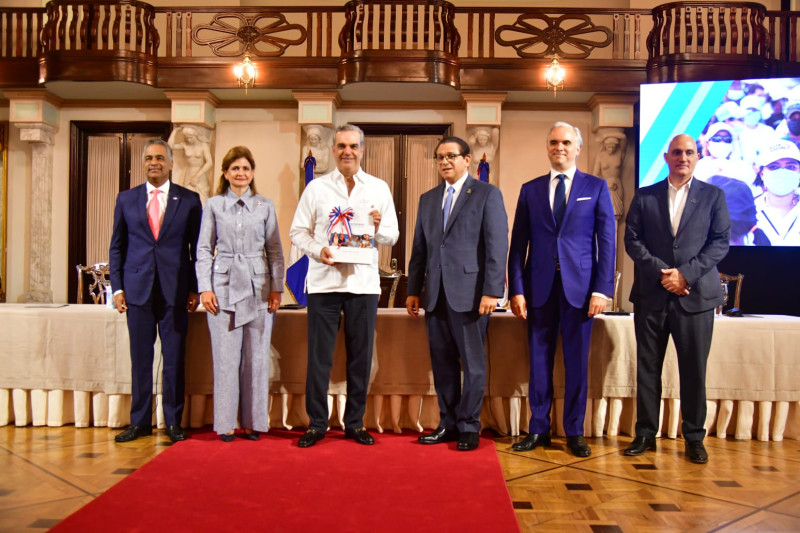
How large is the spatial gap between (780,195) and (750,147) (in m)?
0.61

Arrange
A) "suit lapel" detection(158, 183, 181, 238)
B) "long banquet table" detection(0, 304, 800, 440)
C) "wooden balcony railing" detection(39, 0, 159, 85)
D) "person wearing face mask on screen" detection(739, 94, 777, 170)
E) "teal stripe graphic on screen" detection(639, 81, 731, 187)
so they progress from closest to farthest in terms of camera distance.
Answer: "suit lapel" detection(158, 183, 181, 238) → "long banquet table" detection(0, 304, 800, 440) → "person wearing face mask on screen" detection(739, 94, 777, 170) → "teal stripe graphic on screen" detection(639, 81, 731, 187) → "wooden balcony railing" detection(39, 0, 159, 85)

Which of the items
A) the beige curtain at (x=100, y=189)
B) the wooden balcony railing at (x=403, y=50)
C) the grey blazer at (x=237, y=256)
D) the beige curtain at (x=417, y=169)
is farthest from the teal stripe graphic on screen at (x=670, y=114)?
the beige curtain at (x=100, y=189)

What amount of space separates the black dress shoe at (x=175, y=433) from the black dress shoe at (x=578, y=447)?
6.78ft

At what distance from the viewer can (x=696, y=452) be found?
3.58 meters

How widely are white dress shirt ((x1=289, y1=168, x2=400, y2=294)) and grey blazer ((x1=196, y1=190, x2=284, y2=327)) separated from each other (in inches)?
7.5

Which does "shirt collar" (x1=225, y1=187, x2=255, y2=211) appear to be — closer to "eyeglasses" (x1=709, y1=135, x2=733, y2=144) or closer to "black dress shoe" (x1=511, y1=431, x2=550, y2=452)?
"black dress shoe" (x1=511, y1=431, x2=550, y2=452)

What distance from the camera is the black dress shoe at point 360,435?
3754 mm

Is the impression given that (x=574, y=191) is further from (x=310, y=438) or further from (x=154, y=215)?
(x=154, y=215)

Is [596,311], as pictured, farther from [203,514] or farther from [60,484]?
[60,484]

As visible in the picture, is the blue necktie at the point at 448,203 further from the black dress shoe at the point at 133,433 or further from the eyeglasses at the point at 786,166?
the eyeglasses at the point at 786,166

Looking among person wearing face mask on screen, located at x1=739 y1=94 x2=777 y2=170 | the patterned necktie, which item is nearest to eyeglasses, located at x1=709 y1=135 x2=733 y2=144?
person wearing face mask on screen, located at x1=739 y1=94 x2=777 y2=170

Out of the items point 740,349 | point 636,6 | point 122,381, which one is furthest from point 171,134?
point 740,349

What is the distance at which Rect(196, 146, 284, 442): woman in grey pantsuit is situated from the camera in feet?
12.3

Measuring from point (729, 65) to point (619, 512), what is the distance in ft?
23.9
